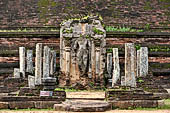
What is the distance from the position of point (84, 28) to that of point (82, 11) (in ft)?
23.2

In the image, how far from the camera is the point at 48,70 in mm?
17766

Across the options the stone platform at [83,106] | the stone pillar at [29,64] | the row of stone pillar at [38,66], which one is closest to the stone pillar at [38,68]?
the row of stone pillar at [38,66]

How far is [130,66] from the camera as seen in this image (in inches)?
564

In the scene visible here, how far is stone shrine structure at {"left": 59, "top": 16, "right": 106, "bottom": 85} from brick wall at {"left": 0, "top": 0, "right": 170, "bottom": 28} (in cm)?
584

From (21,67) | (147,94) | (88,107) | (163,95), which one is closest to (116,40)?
(21,67)

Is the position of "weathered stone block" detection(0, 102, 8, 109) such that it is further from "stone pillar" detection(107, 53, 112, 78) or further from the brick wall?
the brick wall

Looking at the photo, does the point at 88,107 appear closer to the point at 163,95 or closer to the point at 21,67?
the point at 163,95

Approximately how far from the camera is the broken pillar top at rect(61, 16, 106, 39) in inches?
706

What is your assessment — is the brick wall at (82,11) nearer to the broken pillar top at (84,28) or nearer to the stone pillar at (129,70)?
the broken pillar top at (84,28)

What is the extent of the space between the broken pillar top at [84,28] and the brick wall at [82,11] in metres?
5.63

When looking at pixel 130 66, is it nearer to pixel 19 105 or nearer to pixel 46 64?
pixel 19 105

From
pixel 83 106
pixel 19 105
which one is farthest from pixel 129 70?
pixel 19 105

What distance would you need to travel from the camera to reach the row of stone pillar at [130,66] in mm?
14273

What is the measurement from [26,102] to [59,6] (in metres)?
13.4
